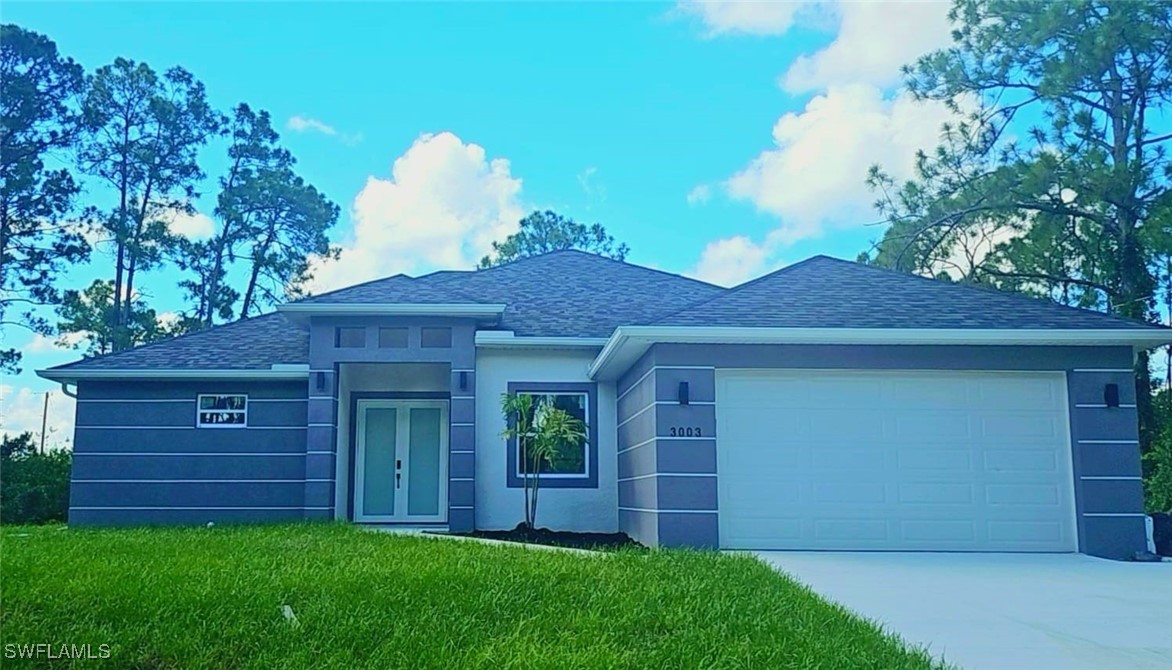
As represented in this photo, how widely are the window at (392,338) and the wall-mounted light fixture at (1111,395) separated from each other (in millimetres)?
8941

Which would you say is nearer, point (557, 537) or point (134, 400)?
point (557, 537)

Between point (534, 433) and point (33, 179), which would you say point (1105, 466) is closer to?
point (534, 433)

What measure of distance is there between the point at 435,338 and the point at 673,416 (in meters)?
4.57

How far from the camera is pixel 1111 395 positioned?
1059 centimetres

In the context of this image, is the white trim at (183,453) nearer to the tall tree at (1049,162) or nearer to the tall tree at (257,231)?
the tall tree at (1049,162)

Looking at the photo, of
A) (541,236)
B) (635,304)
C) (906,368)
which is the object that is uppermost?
(541,236)

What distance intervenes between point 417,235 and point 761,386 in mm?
17891

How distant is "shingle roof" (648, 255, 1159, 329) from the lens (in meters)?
10.5

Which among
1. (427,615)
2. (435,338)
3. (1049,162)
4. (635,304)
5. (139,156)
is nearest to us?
(427,615)

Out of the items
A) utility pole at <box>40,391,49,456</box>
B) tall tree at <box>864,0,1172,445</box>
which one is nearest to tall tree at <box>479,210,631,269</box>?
utility pole at <box>40,391,49,456</box>

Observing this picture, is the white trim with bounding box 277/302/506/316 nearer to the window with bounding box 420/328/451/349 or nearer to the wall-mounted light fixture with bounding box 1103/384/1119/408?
the window with bounding box 420/328/451/349

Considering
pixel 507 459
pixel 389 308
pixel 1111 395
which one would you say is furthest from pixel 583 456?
pixel 1111 395

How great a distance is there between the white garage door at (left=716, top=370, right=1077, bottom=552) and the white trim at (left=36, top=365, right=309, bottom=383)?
713 centimetres

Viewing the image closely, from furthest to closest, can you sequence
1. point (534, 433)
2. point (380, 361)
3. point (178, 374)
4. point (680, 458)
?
point (178, 374) < point (380, 361) < point (534, 433) < point (680, 458)
